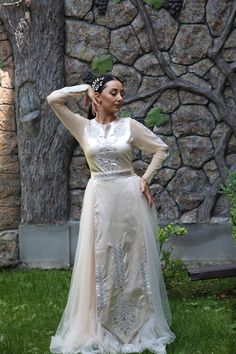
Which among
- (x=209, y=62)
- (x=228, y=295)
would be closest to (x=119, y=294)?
(x=228, y=295)

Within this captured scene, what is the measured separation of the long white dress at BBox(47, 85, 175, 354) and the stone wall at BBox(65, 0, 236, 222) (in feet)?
7.62

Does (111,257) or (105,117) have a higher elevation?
(105,117)

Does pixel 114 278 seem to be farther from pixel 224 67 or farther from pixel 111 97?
pixel 224 67

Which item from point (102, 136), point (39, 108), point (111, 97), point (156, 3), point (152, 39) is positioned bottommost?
point (39, 108)

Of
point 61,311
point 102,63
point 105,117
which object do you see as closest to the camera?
point 105,117

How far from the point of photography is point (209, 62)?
252 inches

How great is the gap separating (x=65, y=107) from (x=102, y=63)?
7.99 ft

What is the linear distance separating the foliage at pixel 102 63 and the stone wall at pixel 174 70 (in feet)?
0.15

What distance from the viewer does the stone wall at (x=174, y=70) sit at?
251 inches

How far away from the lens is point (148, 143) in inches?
168

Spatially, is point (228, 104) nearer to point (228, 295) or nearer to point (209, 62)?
point (209, 62)

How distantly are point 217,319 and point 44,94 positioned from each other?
2951 millimetres

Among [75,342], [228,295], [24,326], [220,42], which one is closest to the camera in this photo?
[75,342]

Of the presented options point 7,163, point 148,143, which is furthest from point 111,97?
point 7,163
